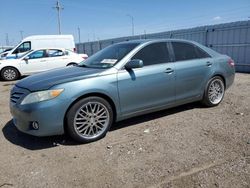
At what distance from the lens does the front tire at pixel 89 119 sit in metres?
3.67

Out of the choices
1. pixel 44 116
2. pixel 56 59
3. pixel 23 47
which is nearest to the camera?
pixel 44 116

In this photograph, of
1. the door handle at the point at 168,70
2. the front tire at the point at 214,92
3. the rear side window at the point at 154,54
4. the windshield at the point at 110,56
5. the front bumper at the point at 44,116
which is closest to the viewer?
the front bumper at the point at 44,116

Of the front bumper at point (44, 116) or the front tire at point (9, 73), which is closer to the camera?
the front bumper at point (44, 116)

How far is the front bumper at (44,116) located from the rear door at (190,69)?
7.51 feet

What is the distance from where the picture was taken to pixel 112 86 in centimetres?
391

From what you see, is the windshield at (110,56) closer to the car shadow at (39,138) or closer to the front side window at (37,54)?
the car shadow at (39,138)

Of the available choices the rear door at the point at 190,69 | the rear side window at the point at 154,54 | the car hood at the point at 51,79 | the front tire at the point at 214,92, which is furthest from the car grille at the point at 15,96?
the front tire at the point at 214,92

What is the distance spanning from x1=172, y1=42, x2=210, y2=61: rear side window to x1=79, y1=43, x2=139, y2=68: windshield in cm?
88

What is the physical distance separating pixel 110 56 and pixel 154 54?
0.81m

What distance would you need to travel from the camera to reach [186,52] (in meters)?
5.03

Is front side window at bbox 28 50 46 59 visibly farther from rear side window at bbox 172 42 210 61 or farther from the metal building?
rear side window at bbox 172 42 210 61

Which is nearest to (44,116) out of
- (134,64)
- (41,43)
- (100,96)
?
(100,96)

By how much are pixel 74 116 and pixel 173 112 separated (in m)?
2.36

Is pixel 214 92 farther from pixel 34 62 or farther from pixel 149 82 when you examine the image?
pixel 34 62
